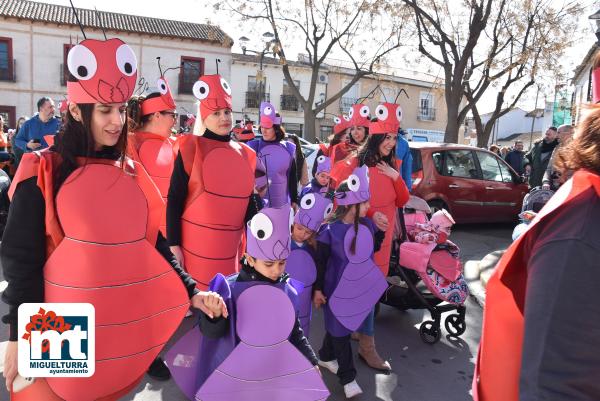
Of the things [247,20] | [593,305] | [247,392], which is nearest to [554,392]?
[593,305]

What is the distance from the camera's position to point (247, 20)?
17.0 metres

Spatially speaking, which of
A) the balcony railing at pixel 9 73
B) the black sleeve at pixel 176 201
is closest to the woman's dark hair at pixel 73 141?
the black sleeve at pixel 176 201

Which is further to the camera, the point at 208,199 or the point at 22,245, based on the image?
the point at 208,199

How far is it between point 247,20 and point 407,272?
14.8 metres

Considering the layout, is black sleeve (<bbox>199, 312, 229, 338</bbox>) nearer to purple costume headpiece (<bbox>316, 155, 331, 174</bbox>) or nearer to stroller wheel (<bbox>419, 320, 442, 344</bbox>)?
stroller wheel (<bbox>419, 320, 442, 344</bbox>)

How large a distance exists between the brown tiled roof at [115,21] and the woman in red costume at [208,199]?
2007cm

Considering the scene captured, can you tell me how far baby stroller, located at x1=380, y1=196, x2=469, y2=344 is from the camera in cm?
408

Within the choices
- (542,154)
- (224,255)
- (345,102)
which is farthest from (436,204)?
(345,102)

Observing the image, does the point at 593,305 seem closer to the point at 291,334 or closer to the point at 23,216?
the point at 291,334

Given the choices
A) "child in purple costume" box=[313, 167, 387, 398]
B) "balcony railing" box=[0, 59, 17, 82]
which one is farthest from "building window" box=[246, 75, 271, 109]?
"child in purple costume" box=[313, 167, 387, 398]

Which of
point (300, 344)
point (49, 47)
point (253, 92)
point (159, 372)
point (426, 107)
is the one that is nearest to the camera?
point (300, 344)

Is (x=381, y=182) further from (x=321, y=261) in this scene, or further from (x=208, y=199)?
(x=208, y=199)

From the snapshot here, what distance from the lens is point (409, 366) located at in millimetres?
3775

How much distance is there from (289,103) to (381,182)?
28.9 m
